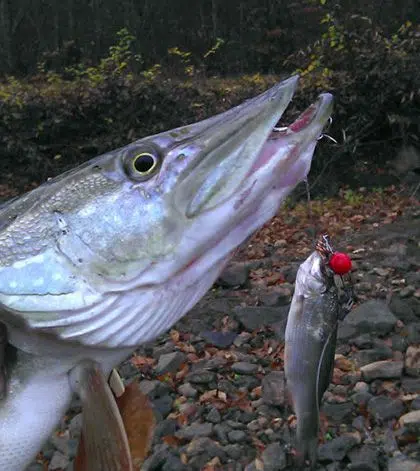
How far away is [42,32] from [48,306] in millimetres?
12546

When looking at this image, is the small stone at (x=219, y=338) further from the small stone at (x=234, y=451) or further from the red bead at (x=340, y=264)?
the red bead at (x=340, y=264)

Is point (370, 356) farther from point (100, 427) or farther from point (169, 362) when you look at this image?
point (100, 427)

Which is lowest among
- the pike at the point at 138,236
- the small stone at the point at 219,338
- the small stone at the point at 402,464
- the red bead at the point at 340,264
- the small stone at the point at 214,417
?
the small stone at the point at 219,338

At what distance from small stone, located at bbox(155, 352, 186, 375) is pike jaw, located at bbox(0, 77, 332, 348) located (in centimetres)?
326

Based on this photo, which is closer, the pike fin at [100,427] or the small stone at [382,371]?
the pike fin at [100,427]

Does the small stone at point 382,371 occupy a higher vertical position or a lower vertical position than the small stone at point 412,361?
higher

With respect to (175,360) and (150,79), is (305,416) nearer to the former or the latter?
(175,360)

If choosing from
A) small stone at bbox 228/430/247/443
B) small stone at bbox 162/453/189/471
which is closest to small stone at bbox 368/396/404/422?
small stone at bbox 228/430/247/443

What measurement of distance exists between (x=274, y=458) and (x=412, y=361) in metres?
1.32

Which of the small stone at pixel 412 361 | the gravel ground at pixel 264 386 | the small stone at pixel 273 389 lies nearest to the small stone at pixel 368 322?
the gravel ground at pixel 264 386

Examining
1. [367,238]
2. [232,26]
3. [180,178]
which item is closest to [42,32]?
[232,26]

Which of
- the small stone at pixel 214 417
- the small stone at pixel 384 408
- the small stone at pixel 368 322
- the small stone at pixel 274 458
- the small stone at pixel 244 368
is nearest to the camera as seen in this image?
the small stone at pixel 274 458

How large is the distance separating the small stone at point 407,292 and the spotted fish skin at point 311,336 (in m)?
2.98

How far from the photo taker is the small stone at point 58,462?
394 centimetres
